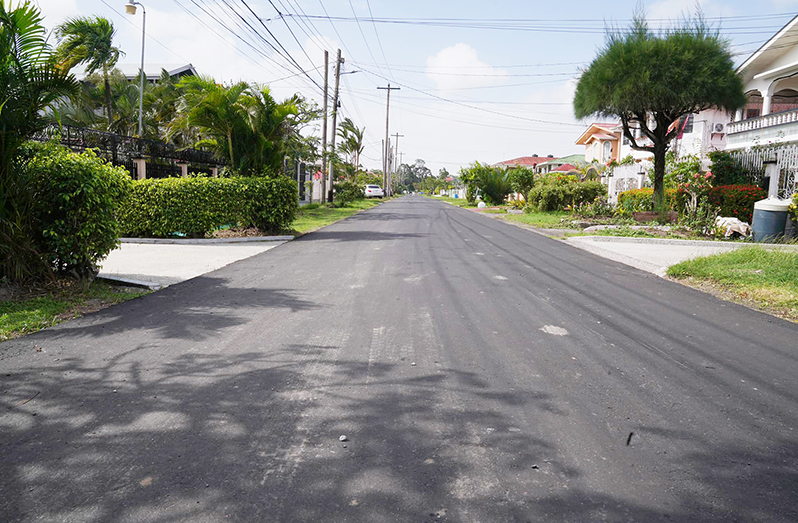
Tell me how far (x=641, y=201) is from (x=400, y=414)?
23712mm

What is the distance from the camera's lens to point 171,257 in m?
11.2

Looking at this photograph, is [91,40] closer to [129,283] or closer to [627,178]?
[129,283]

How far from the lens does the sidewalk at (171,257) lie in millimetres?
8703

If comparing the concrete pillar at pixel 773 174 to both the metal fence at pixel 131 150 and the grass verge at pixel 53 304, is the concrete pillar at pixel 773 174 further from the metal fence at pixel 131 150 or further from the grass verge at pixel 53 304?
the grass verge at pixel 53 304

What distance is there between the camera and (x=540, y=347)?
5.24 m

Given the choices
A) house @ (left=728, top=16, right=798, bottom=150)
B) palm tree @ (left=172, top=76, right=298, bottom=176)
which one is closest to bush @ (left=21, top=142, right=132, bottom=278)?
palm tree @ (left=172, top=76, right=298, bottom=176)

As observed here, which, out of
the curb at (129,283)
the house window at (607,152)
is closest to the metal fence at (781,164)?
the curb at (129,283)

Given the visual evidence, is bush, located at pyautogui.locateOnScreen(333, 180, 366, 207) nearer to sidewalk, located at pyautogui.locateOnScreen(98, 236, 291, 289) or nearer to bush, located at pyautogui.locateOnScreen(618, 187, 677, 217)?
bush, located at pyautogui.locateOnScreen(618, 187, 677, 217)

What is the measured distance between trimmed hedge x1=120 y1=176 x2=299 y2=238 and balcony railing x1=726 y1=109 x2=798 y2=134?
60.1 ft

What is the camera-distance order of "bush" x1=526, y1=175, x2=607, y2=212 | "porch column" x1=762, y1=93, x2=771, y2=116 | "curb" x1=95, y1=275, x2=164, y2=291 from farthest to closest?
"bush" x1=526, y1=175, x2=607, y2=212
"porch column" x1=762, y1=93, x2=771, y2=116
"curb" x1=95, y1=275, x2=164, y2=291

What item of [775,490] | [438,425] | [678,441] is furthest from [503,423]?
[775,490]

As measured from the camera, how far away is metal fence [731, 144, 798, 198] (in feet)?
55.6

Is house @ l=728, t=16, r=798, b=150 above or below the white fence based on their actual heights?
above

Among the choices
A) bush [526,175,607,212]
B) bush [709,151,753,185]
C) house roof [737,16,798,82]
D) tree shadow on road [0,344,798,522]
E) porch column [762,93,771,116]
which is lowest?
tree shadow on road [0,344,798,522]
